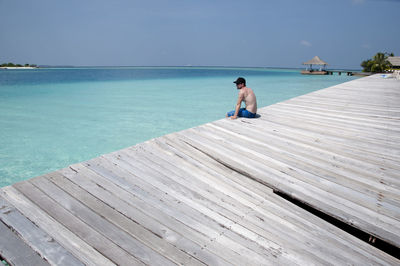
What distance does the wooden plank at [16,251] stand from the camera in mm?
1487

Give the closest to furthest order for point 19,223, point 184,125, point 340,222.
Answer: point 19,223, point 340,222, point 184,125

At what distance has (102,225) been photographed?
1.80m

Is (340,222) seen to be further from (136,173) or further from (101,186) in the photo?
(101,186)

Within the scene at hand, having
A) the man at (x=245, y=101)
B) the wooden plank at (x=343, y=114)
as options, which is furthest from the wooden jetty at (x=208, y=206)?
the wooden plank at (x=343, y=114)

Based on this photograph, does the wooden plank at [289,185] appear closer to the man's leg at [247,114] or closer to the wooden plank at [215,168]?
the wooden plank at [215,168]

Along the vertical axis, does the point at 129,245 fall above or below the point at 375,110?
below

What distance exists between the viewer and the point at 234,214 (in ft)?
6.55

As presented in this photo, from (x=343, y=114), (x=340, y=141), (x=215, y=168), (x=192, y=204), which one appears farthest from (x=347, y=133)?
(x=192, y=204)

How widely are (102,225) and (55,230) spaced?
0.34 metres

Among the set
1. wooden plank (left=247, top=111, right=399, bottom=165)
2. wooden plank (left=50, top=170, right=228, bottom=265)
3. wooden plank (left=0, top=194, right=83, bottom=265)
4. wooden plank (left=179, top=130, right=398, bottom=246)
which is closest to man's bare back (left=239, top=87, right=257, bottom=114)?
wooden plank (left=247, top=111, right=399, bottom=165)

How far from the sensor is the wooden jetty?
5.24 feet

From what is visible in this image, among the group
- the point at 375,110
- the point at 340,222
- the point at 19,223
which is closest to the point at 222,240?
the point at 340,222

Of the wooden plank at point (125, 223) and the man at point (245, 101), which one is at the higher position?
the man at point (245, 101)

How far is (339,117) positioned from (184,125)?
585cm
